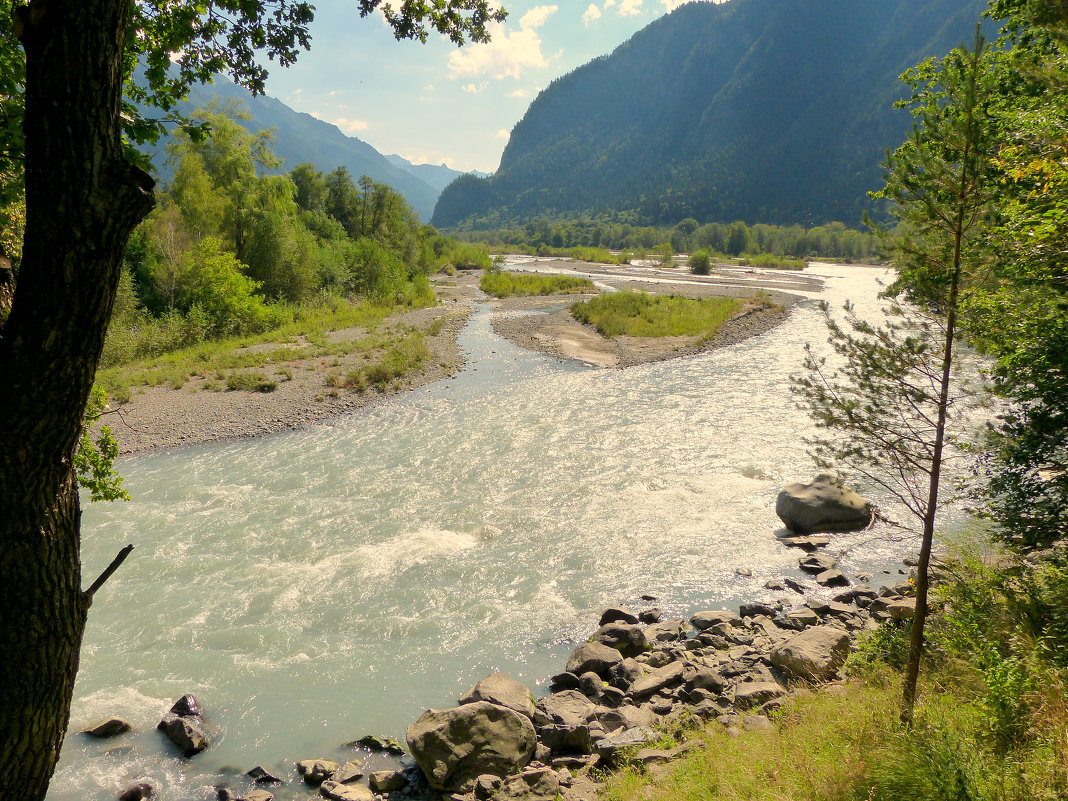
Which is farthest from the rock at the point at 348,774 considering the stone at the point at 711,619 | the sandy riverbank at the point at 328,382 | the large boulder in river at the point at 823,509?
the sandy riverbank at the point at 328,382

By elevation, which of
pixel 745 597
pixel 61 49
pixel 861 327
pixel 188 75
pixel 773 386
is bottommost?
pixel 745 597

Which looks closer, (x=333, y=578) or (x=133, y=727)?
(x=133, y=727)

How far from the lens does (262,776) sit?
23.4 feet

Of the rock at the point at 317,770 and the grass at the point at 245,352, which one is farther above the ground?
the grass at the point at 245,352

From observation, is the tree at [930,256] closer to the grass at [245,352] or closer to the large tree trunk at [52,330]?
the large tree trunk at [52,330]

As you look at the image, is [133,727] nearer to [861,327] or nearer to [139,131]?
[139,131]

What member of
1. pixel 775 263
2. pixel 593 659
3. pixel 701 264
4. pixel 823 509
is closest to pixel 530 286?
pixel 701 264

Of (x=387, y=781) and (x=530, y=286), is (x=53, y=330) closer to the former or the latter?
(x=387, y=781)

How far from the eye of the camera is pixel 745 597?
11289 mm

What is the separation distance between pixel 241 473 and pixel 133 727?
9965 millimetres

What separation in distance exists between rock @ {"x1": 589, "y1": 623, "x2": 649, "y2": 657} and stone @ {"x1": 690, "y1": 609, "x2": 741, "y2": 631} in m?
1.15

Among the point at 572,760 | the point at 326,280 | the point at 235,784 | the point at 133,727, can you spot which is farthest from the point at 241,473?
the point at 326,280

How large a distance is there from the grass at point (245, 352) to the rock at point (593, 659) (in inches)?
802

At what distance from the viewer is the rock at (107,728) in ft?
25.6
